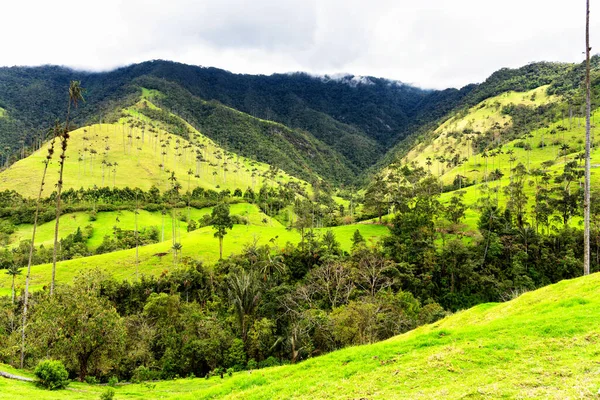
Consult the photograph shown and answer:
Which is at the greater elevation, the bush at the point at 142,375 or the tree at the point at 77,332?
the tree at the point at 77,332

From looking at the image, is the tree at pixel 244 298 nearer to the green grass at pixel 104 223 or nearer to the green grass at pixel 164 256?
the green grass at pixel 164 256

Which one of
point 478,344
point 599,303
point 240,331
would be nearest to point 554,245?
point 240,331

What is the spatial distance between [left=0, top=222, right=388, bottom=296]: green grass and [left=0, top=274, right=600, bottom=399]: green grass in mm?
77972

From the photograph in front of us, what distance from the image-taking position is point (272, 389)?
57.2 feet

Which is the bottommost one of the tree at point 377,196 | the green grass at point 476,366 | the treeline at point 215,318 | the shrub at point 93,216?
the treeline at point 215,318

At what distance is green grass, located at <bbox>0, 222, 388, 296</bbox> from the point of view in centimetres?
9288

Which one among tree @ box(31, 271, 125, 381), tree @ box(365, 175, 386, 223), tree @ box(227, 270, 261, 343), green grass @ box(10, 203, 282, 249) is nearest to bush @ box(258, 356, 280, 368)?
tree @ box(227, 270, 261, 343)

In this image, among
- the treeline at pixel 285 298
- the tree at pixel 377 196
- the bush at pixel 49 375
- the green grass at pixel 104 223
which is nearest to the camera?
the bush at pixel 49 375

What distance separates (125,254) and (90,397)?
285 feet

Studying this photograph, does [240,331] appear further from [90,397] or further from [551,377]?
[551,377]

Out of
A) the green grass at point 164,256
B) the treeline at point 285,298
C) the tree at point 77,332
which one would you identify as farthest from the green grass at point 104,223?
the tree at point 77,332

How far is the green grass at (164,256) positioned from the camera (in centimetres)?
9288

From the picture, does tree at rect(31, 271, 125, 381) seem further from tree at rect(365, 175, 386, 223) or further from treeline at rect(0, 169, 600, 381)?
tree at rect(365, 175, 386, 223)

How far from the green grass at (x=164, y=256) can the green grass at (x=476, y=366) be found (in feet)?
256
